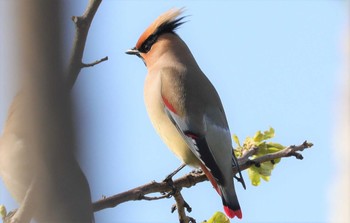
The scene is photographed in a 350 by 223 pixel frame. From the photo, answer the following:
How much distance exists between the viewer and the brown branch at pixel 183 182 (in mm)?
2699

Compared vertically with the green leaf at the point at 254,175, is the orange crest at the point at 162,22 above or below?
above

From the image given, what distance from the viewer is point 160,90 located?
4461mm

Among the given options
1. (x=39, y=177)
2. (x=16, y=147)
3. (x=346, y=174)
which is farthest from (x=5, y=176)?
(x=346, y=174)

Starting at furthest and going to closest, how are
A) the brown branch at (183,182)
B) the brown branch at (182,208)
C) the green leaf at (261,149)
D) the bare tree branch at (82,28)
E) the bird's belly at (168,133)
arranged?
the bird's belly at (168,133), the green leaf at (261,149), the brown branch at (182,208), the brown branch at (183,182), the bare tree branch at (82,28)

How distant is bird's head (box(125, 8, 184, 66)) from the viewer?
16.4 ft

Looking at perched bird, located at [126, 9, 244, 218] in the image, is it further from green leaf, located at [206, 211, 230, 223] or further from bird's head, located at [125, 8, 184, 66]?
green leaf, located at [206, 211, 230, 223]

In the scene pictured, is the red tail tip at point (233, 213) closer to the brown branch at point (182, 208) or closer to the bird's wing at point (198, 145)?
the bird's wing at point (198, 145)

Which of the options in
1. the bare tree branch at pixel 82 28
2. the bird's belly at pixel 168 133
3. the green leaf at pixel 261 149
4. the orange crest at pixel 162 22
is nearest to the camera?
the bare tree branch at pixel 82 28

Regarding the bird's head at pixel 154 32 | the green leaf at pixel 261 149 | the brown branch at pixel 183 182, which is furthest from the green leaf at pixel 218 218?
the bird's head at pixel 154 32

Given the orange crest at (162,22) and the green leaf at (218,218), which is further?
the orange crest at (162,22)

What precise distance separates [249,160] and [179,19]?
1.70 metres

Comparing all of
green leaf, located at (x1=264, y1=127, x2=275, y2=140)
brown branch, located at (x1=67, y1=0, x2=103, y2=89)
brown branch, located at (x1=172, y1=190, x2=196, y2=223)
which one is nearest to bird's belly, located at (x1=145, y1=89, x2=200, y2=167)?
green leaf, located at (x1=264, y1=127, x2=275, y2=140)

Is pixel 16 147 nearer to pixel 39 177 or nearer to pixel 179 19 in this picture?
pixel 39 177

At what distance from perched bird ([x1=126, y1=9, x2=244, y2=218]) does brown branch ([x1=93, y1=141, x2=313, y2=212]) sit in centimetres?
11
